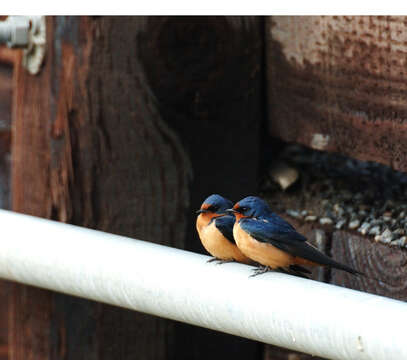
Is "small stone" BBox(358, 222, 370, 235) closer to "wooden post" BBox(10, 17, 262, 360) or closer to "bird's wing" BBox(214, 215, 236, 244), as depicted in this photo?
"bird's wing" BBox(214, 215, 236, 244)

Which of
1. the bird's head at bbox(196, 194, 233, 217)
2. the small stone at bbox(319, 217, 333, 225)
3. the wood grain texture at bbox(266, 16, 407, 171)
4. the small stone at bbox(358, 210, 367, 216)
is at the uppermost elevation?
the wood grain texture at bbox(266, 16, 407, 171)

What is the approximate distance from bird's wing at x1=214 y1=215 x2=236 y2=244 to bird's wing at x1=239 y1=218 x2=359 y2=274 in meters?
0.12

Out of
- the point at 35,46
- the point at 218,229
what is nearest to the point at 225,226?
the point at 218,229

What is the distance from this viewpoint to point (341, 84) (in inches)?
87.4

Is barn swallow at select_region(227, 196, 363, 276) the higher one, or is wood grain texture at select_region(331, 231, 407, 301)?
barn swallow at select_region(227, 196, 363, 276)

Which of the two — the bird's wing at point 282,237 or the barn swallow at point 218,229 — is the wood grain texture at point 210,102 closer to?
the barn swallow at point 218,229

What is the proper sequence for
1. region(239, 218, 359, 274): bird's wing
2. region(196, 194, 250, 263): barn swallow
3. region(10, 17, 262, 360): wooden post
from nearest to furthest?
region(239, 218, 359, 274): bird's wing < region(196, 194, 250, 263): barn swallow < region(10, 17, 262, 360): wooden post

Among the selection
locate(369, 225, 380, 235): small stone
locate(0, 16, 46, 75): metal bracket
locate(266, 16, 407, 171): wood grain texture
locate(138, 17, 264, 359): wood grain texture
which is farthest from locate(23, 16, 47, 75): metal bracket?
locate(369, 225, 380, 235): small stone

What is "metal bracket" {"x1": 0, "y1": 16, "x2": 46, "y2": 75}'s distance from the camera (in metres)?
2.39

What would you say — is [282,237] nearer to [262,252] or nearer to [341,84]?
[262,252]

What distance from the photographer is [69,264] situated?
6.49 feet

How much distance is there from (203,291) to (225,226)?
0.49 meters

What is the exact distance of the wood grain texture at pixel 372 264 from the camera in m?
1.95

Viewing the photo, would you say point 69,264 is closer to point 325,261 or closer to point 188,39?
point 325,261
